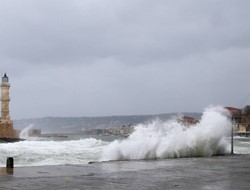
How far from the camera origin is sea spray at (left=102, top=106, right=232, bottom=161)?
16.6 meters

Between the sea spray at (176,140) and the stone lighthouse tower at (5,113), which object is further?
the stone lighthouse tower at (5,113)

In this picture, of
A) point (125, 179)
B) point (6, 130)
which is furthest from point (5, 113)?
point (125, 179)

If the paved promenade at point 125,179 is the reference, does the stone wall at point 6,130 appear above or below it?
above

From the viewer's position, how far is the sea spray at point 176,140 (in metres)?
16.6

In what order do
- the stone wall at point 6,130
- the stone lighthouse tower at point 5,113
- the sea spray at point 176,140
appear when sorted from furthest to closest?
the stone lighthouse tower at point 5,113 → the stone wall at point 6,130 → the sea spray at point 176,140

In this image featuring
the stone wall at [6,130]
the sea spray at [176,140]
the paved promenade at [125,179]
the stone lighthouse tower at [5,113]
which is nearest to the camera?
the paved promenade at [125,179]

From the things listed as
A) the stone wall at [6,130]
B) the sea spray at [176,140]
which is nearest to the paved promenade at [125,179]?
the sea spray at [176,140]

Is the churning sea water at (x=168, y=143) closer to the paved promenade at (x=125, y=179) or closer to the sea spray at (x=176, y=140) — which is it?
the sea spray at (x=176, y=140)

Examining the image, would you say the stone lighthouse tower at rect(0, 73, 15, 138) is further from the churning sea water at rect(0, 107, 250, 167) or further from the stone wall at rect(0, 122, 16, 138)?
the churning sea water at rect(0, 107, 250, 167)

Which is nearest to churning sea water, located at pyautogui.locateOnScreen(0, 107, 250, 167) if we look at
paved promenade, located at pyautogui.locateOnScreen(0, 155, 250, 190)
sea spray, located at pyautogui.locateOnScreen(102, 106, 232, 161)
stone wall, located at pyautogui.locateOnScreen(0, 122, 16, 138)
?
sea spray, located at pyautogui.locateOnScreen(102, 106, 232, 161)

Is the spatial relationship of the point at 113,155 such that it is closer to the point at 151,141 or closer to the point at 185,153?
the point at 151,141

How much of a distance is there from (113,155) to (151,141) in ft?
5.18

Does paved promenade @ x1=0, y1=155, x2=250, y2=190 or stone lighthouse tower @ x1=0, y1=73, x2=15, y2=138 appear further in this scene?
stone lighthouse tower @ x1=0, y1=73, x2=15, y2=138

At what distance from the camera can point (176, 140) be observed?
699 inches
